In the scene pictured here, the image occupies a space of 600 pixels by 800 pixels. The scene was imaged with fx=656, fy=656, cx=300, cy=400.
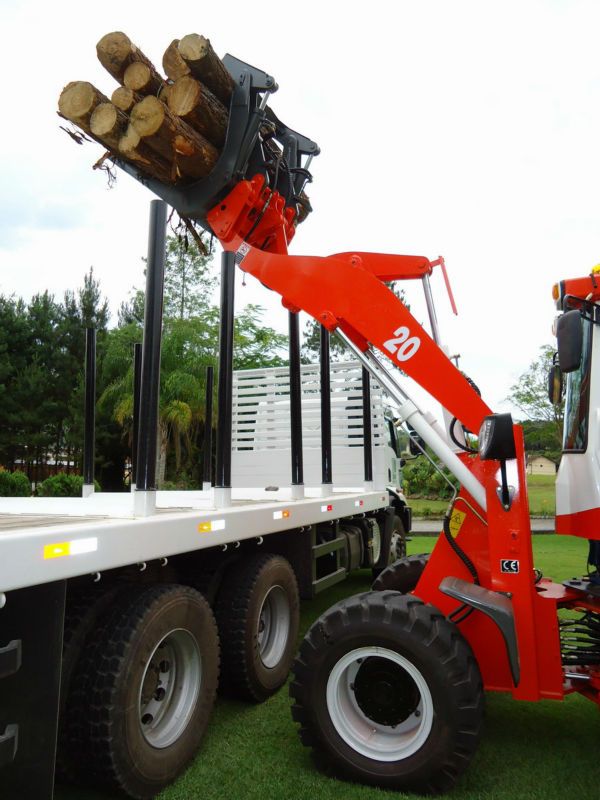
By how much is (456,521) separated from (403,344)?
104 cm

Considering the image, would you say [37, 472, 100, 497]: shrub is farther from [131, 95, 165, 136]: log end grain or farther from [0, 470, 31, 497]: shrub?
[131, 95, 165, 136]: log end grain

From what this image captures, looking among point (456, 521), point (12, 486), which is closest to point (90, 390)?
point (456, 521)

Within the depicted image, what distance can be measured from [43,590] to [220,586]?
1762mm

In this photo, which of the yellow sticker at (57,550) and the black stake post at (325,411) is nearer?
the yellow sticker at (57,550)

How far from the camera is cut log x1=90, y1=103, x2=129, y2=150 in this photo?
147 inches

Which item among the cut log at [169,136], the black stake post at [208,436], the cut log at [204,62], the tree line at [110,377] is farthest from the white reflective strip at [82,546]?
the tree line at [110,377]

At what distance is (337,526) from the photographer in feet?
18.4

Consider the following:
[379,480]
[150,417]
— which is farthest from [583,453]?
[379,480]

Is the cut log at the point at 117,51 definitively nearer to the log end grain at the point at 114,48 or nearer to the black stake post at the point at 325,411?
the log end grain at the point at 114,48

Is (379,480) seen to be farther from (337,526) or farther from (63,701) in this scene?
(63,701)

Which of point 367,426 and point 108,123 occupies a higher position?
point 108,123

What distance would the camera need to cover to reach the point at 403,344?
149 inches

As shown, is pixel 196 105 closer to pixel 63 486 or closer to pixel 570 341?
pixel 570 341

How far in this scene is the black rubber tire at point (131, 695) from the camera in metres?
2.55
